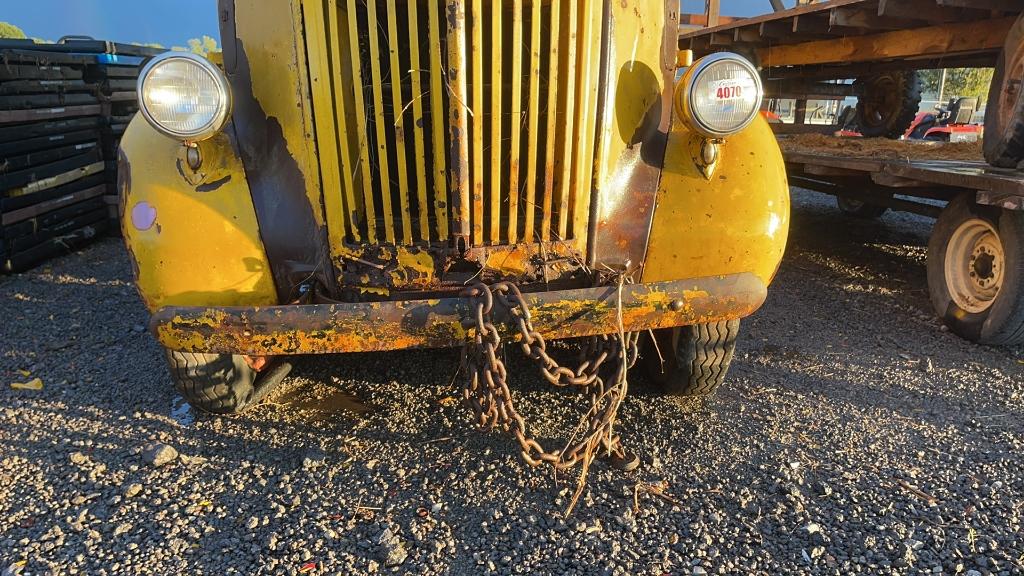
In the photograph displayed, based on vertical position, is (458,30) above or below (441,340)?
above

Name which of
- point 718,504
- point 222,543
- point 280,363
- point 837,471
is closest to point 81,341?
point 280,363

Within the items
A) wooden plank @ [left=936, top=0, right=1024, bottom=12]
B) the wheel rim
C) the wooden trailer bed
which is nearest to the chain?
the wheel rim

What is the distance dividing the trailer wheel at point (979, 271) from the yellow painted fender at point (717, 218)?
213 cm

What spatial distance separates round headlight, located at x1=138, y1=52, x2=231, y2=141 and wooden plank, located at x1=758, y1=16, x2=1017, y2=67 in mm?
5905

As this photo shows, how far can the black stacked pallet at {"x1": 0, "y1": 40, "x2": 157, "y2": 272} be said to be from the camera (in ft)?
18.2

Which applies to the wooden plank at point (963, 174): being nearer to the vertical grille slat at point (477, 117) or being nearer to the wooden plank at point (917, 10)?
the wooden plank at point (917, 10)

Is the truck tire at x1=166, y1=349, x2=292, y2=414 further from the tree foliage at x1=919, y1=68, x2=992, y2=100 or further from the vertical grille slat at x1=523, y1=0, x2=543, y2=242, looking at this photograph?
the tree foliage at x1=919, y1=68, x2=992, y2=100

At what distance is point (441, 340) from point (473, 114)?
825 millimetres

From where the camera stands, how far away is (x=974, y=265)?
14.4 feet

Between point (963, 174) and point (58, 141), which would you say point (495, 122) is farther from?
point (58, 141)

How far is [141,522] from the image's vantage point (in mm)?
2438

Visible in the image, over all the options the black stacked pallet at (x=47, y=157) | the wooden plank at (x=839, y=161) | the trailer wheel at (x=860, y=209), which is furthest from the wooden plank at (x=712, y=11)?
the black stacked pallet at (x=47, y=157)

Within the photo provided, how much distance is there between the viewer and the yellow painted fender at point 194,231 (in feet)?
8.61

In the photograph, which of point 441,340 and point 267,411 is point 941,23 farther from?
point 267,411
